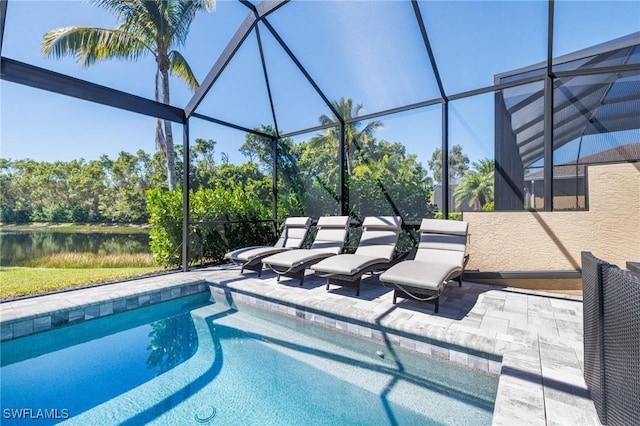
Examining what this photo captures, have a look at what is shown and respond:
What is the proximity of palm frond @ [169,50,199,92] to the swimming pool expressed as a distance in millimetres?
8960

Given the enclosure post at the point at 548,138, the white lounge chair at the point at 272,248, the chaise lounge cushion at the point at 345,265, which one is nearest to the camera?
the chaise lounge cushion at the point at 345,265

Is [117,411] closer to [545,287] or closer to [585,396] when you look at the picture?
[585,396]

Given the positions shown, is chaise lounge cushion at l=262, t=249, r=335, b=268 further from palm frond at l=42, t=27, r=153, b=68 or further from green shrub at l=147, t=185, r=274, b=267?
palm frond at l=42, t=27, r=153, b=68

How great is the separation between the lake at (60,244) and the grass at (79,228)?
17.9 inches

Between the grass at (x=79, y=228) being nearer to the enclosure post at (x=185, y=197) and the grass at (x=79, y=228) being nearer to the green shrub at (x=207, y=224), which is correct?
the green shrub at (x=207, y=224)

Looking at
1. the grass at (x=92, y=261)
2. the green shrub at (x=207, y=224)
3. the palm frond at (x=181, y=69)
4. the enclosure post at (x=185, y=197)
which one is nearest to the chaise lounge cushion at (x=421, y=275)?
the enclosure post at (x=185, y=197)

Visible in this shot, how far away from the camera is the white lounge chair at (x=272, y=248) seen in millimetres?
6027

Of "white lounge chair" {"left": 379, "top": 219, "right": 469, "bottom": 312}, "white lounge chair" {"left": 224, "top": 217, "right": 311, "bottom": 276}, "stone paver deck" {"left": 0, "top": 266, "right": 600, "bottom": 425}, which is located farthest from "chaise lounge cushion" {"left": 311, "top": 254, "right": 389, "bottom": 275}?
"white lounge chair" {"left": 224, "top": 217, "right": 311, "bottom": 276}

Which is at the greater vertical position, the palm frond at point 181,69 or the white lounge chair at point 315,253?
the palm frond at point 181,69

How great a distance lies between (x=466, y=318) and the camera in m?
3.71

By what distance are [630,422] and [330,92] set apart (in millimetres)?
7494

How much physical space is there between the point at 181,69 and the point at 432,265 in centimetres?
1052

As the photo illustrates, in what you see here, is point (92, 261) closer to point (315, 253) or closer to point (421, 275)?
point (315, 253)

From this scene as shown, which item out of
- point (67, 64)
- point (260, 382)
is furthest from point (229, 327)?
point (67, 64)
